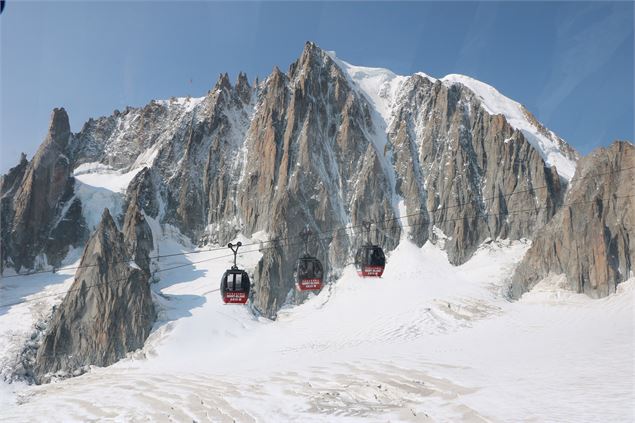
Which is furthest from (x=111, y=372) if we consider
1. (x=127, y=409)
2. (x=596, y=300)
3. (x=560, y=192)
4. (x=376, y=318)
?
(x=560, y=192)

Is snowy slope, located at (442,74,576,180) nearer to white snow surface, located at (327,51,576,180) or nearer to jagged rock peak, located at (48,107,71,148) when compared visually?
white snow surface, located at (327,51,576,180)

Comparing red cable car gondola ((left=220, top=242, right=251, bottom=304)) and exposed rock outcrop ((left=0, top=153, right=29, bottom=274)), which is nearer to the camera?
red cable car gondola ((left=220, top=242, right=251, bottom=304))

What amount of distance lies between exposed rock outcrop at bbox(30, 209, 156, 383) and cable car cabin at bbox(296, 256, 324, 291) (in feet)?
175

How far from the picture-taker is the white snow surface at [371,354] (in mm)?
23953

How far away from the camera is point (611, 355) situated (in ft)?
133

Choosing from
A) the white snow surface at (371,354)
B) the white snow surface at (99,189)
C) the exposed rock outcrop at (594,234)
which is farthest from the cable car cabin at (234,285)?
the white snow surface at (99,189)

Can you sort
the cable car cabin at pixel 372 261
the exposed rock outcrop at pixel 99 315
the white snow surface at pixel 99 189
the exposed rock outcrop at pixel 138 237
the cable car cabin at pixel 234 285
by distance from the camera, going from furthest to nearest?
the white snow surface at pixel 99 189 < the exposed rock outcrop at pixel 138 237 < the exposed rock outcrop at pixel 99 315 < the cable car cabin at pixel 372 261 < the cable car cabin at pixel 234 285

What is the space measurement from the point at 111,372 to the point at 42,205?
172ft

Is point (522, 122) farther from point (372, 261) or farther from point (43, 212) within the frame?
point (43, 212)

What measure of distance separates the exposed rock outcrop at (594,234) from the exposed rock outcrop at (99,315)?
220 ft

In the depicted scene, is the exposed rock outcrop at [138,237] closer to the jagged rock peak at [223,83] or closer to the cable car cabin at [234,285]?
the jagged rock peak at [223,83]

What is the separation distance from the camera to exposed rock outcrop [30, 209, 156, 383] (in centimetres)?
7850

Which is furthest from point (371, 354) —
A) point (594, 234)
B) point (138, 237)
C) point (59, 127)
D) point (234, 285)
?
point (59, 127)

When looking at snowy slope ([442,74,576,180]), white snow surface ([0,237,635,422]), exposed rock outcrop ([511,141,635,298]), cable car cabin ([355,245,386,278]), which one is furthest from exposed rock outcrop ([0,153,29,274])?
snowy slope ([442,74,576,180])
